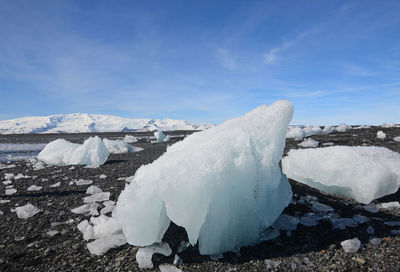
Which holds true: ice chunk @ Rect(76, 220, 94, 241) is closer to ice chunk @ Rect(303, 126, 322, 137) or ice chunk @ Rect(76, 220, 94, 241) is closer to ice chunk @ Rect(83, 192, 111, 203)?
ice chunk @ Rect(83, 192, 111, 203)

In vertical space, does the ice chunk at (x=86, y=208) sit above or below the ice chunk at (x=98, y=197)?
below

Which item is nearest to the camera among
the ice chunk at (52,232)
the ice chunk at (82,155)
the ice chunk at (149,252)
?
the ice chunk at (149,252)

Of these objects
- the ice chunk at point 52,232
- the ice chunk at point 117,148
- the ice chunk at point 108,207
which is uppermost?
the ice chunk at point 117,148

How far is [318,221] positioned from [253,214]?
1093mm

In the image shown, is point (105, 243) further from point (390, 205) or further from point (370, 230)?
point (390, 205)

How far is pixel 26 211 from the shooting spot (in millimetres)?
4176

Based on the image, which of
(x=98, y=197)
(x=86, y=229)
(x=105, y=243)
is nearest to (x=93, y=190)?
(x=98, y=197)

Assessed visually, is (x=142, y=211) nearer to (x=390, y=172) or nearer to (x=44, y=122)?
(x=390, y=172)

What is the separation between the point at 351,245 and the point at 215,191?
1.47 meters

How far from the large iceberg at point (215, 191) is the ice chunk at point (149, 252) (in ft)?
0.25

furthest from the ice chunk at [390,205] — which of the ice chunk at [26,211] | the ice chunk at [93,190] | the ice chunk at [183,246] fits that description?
the ice chunk at [26,211]

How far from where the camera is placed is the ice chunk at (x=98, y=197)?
457 cm

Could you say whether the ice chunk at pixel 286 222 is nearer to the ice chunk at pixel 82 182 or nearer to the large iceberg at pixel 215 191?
the large iceberg at pixel 215 191

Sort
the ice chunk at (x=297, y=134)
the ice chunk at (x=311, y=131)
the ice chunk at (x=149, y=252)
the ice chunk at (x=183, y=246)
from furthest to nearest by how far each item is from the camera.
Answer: the ice chunk at (x=311, y=131) → the ice chunk at (x=297, y=134) → the ice chunk at (x=183, y=246) → the ice chunk at (x=149, y=252)
